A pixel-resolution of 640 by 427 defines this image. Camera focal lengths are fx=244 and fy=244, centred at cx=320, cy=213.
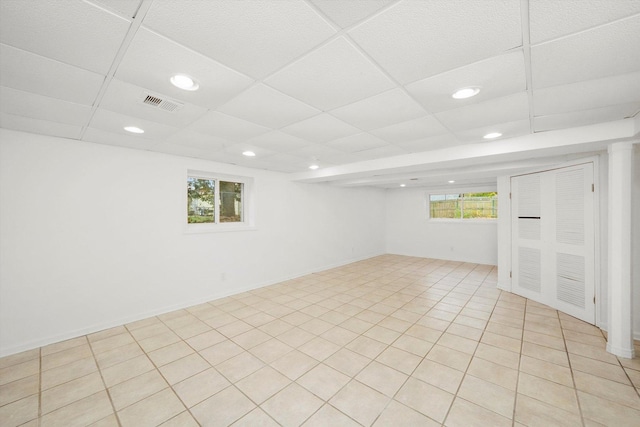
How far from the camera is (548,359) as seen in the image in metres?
2.54

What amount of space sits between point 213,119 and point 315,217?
13.5ft

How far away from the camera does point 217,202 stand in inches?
185

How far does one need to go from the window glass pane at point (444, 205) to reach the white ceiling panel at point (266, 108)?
21.9ft

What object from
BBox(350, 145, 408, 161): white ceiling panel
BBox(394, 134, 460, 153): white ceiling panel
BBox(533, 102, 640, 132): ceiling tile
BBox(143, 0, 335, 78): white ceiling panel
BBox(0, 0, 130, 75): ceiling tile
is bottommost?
BBox(0, 0, 130, 75): ceiling tile

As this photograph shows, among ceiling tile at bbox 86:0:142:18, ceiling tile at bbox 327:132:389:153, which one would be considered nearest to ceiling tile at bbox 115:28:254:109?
ceiling tile at bbox 86:0:142:18

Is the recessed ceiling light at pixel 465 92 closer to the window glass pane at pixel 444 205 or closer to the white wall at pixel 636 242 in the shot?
the white wall at pixel 636 242

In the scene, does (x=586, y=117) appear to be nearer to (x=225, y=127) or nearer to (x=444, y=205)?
(x=225, y=127)

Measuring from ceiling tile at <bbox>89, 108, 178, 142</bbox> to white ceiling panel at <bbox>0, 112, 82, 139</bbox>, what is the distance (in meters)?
0.32

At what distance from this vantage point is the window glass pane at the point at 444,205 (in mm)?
7465

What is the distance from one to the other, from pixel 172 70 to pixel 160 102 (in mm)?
614

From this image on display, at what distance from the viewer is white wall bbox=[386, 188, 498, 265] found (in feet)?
22.5

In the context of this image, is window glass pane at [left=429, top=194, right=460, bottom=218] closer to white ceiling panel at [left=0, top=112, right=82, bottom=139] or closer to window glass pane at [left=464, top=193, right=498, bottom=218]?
window glass pane at [left=464, top=193, right=498, bottom=218]

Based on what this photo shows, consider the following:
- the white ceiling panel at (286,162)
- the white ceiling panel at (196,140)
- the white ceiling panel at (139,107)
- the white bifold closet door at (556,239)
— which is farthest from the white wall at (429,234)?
the white ceiling panel at (139,107)

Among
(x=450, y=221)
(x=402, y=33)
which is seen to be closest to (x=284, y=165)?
(x=402, y=33)
